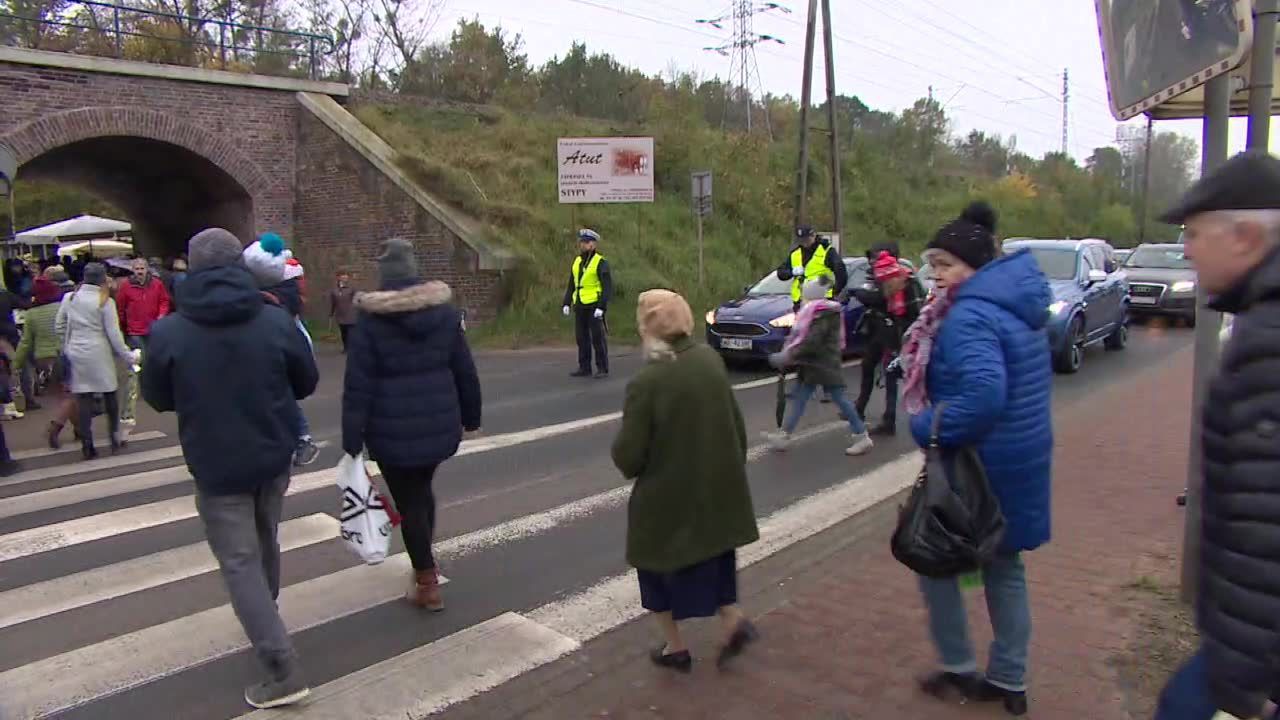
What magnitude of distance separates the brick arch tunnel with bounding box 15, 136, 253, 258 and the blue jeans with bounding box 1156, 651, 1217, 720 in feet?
63.4

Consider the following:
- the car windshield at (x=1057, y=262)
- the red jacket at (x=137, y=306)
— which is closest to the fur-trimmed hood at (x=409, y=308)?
the red jacket at (x=137, y=306)

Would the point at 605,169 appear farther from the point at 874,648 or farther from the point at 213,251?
the point at 874,648

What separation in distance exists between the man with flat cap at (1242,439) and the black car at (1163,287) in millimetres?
18667

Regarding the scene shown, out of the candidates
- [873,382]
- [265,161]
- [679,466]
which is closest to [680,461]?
[679,466]

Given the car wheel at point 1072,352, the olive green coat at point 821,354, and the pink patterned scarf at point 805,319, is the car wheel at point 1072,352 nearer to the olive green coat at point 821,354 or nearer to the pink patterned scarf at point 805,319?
the olive green coat at point 821,354

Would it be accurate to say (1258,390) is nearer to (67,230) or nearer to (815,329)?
(815,329)

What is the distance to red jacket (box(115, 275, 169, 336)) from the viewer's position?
1048 centimetres

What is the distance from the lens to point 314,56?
2056cm

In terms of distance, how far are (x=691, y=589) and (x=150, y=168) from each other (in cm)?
2087

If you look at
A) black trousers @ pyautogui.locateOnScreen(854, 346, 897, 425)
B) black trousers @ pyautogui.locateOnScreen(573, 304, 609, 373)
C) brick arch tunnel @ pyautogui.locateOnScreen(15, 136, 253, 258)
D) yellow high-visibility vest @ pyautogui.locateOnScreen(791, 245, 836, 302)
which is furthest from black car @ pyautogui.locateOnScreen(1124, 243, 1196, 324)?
brick arch tunnel @ pyautogui.locateOnScreen(15, 136, 253, 258)

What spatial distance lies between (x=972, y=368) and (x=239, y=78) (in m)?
19.0

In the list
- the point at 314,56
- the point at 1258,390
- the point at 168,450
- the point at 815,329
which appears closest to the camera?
the point at 1258,390

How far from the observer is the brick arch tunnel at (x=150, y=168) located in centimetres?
1616

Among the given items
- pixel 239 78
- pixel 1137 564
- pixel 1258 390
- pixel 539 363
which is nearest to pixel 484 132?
pixel 239 78
